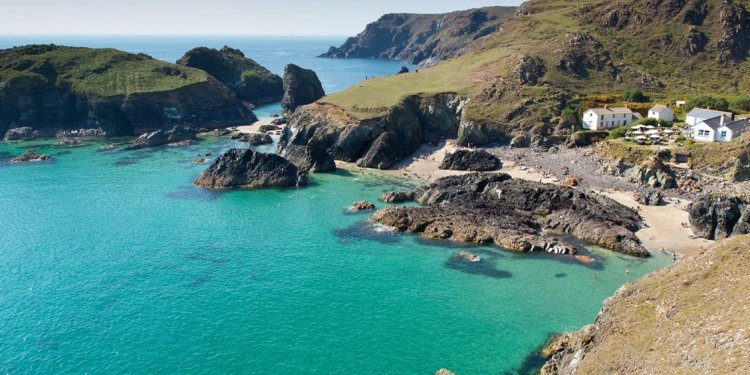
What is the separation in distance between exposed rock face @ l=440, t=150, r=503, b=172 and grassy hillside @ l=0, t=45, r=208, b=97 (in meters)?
85.2

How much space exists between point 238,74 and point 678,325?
16842 cm

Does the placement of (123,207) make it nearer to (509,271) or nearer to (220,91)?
(509,271)

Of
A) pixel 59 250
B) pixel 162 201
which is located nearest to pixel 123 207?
pixel 162 201

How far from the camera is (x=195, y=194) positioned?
8325cm

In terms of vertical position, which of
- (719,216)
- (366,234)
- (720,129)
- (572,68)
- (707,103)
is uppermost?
(572,68)

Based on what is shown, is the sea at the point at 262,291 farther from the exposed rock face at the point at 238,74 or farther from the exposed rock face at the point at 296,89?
the exposed rock face at the point at 238,74

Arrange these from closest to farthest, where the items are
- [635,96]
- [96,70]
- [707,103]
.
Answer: [707,103] < [635,96] < [96,70]

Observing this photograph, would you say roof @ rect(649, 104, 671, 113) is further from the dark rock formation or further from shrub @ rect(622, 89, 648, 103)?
the dark rock formation

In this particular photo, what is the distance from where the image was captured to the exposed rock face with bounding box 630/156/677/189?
248 ft

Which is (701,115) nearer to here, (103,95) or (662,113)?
(662,113)

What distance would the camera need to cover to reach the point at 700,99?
347ft

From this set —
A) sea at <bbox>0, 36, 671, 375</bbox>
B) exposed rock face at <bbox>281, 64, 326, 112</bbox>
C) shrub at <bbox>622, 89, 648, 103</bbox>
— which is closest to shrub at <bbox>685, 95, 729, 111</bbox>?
shrub at <bbox>622, 89, 648, 103</bbox>

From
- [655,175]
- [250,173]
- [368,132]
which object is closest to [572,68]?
[655,175]

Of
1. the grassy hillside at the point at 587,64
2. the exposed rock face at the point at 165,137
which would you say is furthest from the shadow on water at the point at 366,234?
the exposed rock face at the point at 165,137
